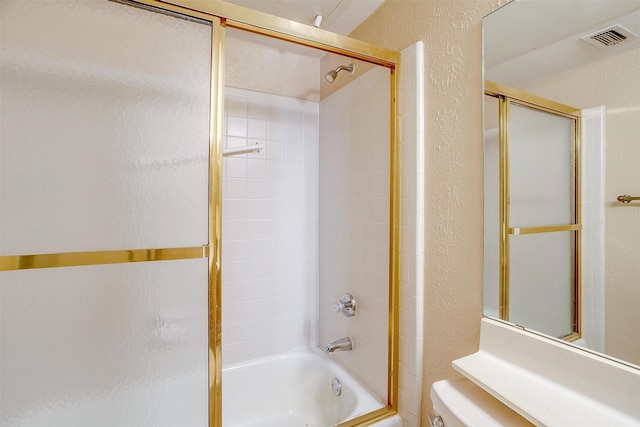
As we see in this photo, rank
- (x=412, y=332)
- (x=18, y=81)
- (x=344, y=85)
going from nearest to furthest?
(x=18, y=81) < (x=412, y=332) < (x=344, y=85)

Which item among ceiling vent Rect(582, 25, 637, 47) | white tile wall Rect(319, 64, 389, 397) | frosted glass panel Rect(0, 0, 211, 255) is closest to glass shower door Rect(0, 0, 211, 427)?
frosted glass panel Rect(0, 0, 211, 255)

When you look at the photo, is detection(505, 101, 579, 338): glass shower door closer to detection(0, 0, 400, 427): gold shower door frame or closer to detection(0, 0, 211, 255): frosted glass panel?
detection(0, 0, 400, 427): gold shower door frame

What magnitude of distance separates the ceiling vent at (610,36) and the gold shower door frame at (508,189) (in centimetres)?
15

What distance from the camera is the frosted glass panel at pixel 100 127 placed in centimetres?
77

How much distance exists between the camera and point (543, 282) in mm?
923

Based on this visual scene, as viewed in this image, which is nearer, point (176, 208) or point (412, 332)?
point (176, 208)

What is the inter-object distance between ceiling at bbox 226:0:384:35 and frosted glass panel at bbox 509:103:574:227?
0.94 metres

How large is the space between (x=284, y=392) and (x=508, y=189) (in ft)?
5.31

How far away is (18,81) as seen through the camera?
30.3 inches

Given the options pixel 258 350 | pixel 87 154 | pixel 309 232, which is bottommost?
pixel 258 350

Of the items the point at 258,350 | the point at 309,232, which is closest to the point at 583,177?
the point at 309,232

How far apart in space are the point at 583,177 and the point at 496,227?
0.27 metres

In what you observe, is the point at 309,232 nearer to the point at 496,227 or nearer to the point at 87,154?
the point at 496,227

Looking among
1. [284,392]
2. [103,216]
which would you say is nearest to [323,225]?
[284,392]
